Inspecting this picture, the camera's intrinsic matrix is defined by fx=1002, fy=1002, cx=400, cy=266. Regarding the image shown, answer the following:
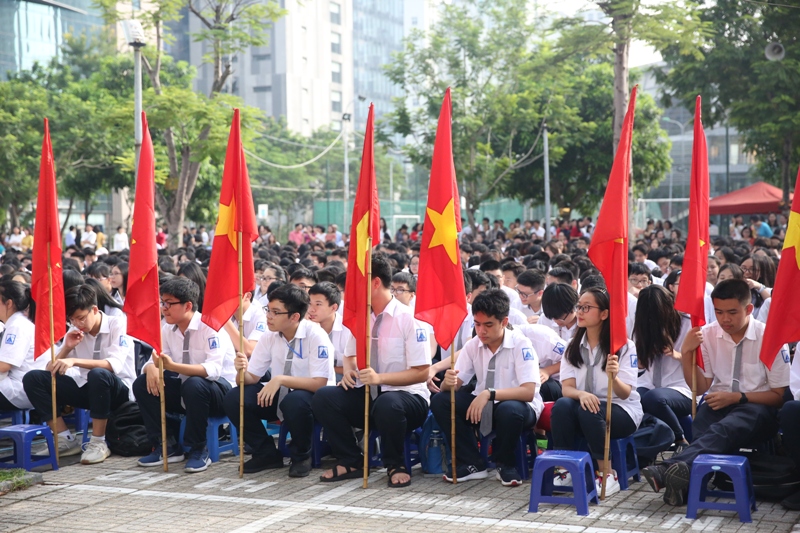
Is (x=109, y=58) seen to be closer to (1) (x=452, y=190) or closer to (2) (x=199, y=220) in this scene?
(2) (x=199, y=220)

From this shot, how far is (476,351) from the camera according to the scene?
688 centimetres

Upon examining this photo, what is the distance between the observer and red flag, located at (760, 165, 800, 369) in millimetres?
6023

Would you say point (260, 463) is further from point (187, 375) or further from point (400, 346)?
point (400, 346)


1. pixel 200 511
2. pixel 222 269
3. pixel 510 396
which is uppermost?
pixel 222 269

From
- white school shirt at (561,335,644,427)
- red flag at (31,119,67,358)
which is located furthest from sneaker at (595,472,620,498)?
red flag at (31,119,67,358)

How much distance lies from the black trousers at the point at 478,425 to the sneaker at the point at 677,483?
1.02 metres

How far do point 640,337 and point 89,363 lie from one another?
13.6ft

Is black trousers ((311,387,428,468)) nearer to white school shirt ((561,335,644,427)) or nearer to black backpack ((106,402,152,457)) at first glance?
white school shirt ((561,335,644,427))

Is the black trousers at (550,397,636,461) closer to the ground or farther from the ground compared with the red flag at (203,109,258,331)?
closer to the ground

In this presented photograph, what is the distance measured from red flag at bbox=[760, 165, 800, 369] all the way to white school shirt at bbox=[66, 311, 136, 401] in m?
4.77

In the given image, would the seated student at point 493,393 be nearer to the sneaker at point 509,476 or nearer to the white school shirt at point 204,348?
the sneaker at point 509,476


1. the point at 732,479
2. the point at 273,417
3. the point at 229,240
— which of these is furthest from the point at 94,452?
the point at 732,479

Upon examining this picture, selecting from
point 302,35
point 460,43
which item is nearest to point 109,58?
point 460,43

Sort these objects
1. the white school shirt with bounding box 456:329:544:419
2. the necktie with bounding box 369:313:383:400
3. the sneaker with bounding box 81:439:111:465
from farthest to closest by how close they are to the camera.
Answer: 1. the sneaker with bounding box 81:439:111:465
2. the necktie with bounding box 369:313:383:400
3. the white school shirt with bounding box 456:329:544:419
